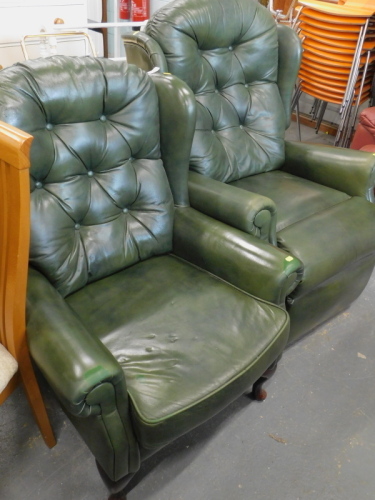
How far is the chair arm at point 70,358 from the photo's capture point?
85 centimetres

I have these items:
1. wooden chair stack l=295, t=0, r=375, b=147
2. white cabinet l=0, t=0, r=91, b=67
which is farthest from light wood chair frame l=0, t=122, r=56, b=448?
wooden chair stack l=295, t=0, r=375, b=147

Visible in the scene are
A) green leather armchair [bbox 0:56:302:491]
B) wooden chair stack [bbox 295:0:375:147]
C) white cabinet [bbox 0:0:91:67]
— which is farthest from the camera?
white cabinet [bbox 0:0:91:67]

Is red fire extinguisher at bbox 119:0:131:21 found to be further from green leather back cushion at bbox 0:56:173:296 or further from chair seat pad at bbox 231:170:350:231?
green leather back cushion at bbox 0:56:173:296

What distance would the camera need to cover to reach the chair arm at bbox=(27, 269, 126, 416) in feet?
2.80

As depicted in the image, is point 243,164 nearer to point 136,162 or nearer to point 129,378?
point 136,162

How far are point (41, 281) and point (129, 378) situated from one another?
0.35m

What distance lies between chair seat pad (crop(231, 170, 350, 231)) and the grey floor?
1.98ft

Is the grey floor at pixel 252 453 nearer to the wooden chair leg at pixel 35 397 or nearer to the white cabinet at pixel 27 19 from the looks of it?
the wooden chair leg at pixel 35 397

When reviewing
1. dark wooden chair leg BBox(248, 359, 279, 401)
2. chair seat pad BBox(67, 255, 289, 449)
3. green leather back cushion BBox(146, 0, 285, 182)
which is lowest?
dark wooden chair leg BBox(248, 359, 279, 401)

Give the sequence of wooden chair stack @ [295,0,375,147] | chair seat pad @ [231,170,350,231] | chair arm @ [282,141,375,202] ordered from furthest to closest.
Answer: wooden chair stack @ [295,0,375,147] → chair arm @ [282,141,375,202] → chair seat pad @ [231,170,350,231]

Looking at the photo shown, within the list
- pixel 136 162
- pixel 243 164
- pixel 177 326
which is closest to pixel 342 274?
pixel 243 164

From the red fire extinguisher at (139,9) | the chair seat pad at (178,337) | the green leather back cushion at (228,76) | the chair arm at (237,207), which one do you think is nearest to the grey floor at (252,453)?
the chair seat pad at (178,337)

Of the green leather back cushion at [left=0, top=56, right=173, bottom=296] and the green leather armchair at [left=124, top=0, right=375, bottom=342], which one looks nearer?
the green leather back cushion at [left=0, top=56, right=173, bottom=296]

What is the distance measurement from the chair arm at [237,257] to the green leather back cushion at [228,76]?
0.39m
